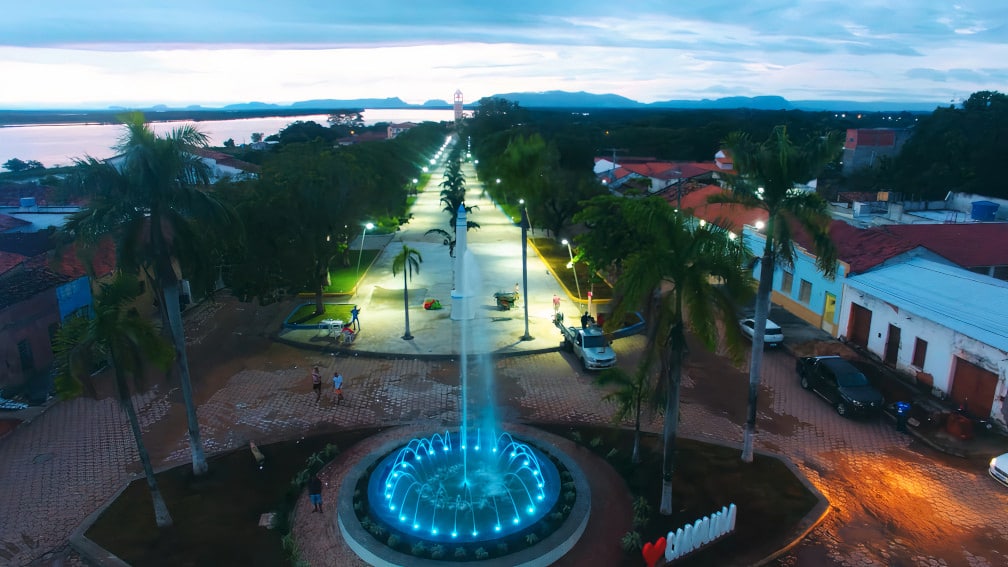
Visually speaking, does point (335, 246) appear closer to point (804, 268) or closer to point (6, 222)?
point (6, 222)

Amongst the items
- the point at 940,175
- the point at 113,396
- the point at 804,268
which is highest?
the point at 940,175

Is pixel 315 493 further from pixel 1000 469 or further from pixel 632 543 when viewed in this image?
pixel 1000 469

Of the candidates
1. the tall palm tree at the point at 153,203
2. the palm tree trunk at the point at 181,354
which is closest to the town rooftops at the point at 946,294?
the tall palm tree at the point at 153,203

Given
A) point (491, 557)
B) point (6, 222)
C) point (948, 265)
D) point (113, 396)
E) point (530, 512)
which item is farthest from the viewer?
point (6, 222)

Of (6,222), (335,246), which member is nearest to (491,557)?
(335,246)

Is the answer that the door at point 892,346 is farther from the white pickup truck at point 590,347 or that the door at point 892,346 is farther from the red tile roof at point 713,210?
the white pickup truck at point 590,347

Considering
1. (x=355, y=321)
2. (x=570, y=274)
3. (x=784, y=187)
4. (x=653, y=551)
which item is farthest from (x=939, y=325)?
(x=355, y=321)
